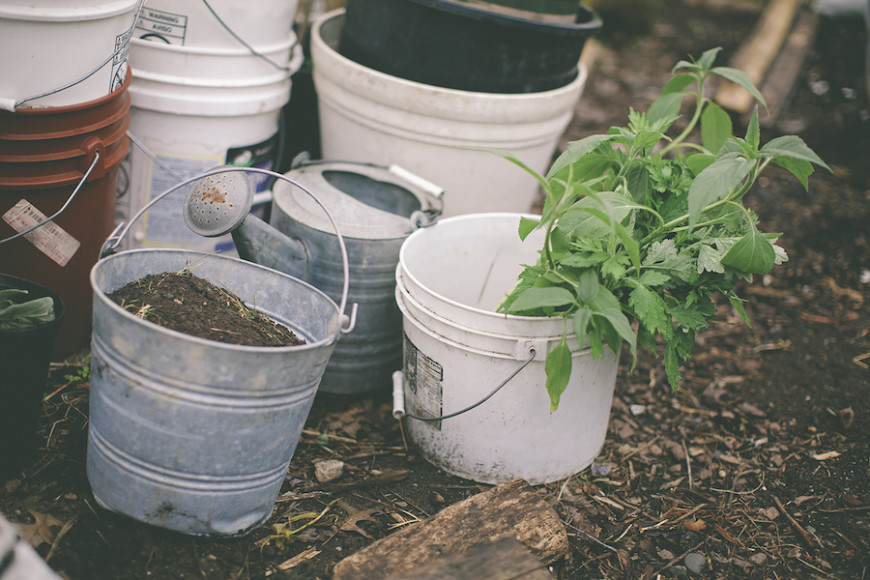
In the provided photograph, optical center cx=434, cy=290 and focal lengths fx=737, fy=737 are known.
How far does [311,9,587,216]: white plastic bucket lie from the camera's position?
8.25 feet

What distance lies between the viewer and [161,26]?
7.41 feet

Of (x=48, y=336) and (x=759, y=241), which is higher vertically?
(x=759, y=241)

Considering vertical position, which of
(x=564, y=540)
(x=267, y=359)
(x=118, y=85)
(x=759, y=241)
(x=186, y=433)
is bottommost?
(x=564, y=540)

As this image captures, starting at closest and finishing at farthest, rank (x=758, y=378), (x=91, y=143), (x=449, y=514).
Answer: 1. (x=449, y=514)
2. (x=91, y=143)
3. (x=758, y=378)

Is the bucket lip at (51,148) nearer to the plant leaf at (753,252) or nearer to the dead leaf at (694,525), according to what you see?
the plant leaf at (753,252)

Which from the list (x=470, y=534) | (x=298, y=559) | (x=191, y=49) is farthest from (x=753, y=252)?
(x=191, y=49)

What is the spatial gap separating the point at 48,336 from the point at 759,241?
64.8 inches

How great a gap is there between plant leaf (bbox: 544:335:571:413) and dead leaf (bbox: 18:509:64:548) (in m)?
1.18

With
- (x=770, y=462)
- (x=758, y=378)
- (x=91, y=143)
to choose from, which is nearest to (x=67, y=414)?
(x=91, y=143)

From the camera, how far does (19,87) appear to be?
1762 mm

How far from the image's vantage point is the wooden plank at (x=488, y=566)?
147 cm

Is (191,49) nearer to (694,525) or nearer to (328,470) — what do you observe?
(328,470)

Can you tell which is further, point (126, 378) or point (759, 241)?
point (759, 241)

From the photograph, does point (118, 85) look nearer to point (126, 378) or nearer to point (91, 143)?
point (91, 143)
